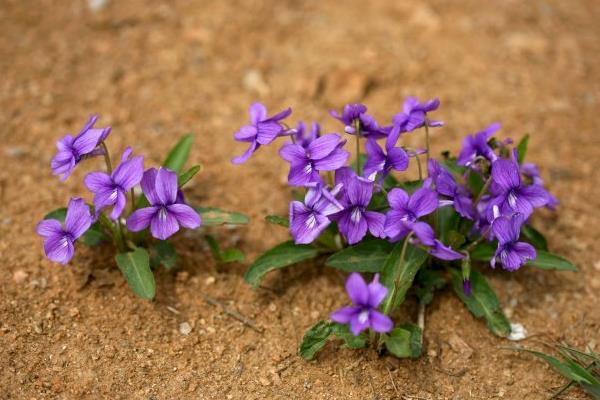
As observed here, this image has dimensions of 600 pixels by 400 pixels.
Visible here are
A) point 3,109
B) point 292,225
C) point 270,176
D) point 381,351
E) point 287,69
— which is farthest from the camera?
point 287,69

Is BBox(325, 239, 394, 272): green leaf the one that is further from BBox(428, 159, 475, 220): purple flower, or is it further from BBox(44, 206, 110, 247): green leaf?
BBox(44, 206, 110, 247): green leaf

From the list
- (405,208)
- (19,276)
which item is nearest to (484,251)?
(405,208)

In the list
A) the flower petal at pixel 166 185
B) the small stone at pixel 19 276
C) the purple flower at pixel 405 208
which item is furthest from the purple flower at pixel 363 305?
the small stone at pixel 19 276

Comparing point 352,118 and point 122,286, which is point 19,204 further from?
point 352,118

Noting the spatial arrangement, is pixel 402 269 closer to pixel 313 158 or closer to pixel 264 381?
pixel 313 158

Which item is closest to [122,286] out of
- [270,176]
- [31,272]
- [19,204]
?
[31,272]

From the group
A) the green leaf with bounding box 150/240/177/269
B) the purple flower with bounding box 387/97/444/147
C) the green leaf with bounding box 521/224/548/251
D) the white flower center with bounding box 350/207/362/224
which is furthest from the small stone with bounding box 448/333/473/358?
the green leaf with bounding box 150/240/177/269

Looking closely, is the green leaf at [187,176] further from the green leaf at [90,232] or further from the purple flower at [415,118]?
the purple flower at [415,118]

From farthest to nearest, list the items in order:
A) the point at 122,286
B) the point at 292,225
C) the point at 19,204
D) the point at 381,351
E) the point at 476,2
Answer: the point at 476,2 < the point at 19,204 < the point at 122,286 < the point at 381,351 < the point at 292,225
